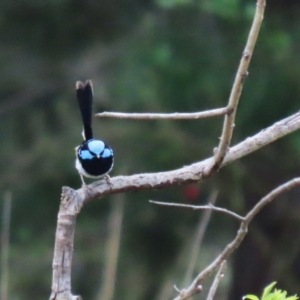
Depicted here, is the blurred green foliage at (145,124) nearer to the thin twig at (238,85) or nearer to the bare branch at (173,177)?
the bare branch at (173,177)

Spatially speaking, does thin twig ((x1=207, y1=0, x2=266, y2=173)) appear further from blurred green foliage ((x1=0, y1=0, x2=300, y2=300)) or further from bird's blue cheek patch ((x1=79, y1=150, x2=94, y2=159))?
blurred green foliage ((x1=0, y1=0, x2=300, y2=300))

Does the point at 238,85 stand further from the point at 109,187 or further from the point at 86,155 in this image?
the point at 86,155

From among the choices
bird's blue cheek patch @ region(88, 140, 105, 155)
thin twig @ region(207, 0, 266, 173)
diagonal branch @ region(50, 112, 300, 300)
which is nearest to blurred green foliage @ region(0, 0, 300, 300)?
bird's blue cheek patch @ region(88, 140, 105, 155)

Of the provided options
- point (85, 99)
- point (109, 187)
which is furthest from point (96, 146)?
point (109, 187)

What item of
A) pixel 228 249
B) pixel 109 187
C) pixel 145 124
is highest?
pixel 145 124

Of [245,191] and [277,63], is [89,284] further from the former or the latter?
[277,63]

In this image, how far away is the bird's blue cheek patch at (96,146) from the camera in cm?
250

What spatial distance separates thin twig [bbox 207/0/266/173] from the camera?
1.17 meters

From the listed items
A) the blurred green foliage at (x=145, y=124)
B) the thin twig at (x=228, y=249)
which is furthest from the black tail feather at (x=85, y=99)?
the blurred green foliage at (x=145, y=124)

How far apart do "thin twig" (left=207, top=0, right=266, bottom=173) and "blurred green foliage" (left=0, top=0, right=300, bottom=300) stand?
253cm

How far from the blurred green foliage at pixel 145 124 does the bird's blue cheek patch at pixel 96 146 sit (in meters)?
1.45

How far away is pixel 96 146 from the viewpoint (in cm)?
252

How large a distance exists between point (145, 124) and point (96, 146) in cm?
203

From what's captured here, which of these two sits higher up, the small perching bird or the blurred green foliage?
the blurred green foliage
